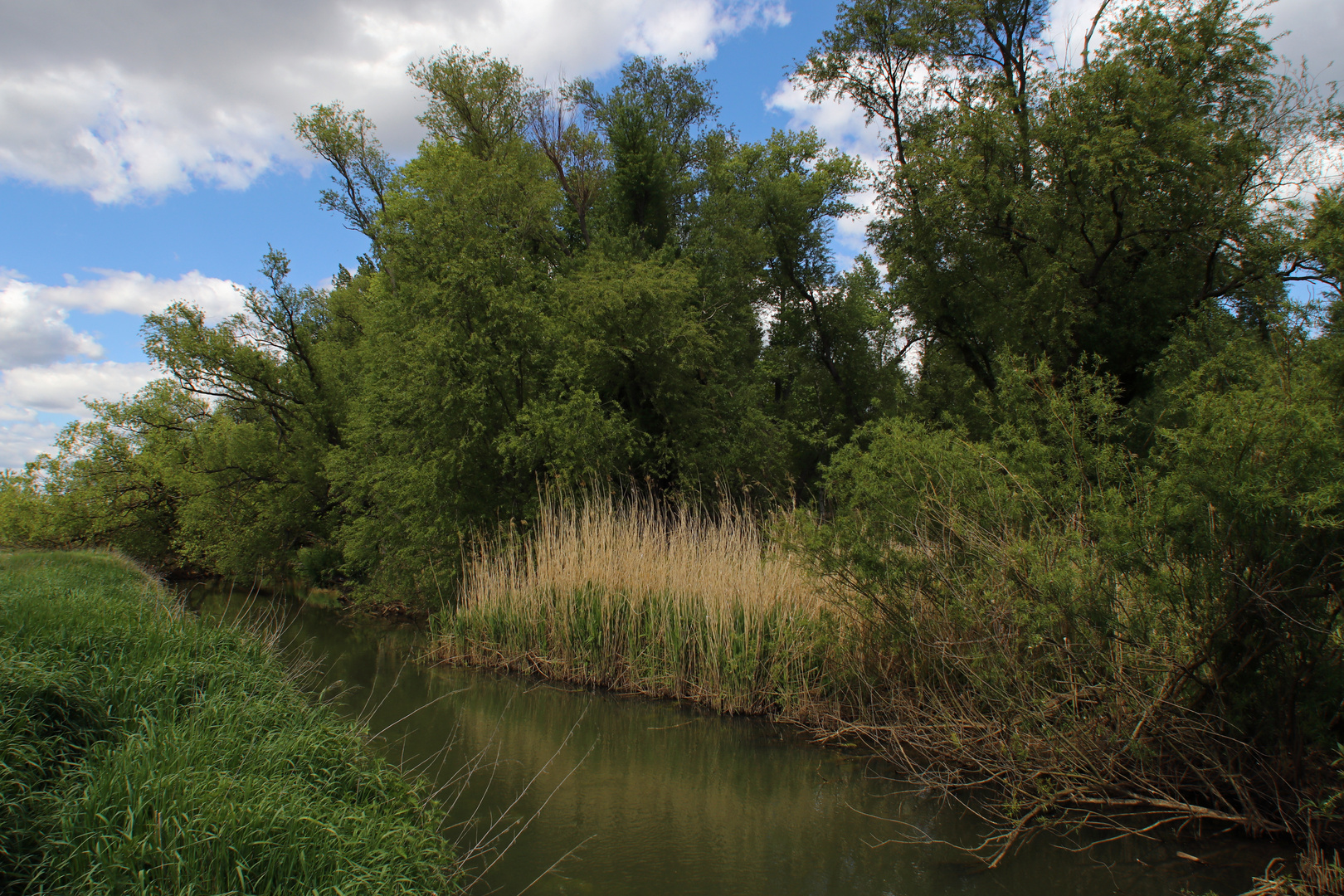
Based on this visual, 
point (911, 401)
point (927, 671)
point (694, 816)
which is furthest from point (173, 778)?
point (911, 401)

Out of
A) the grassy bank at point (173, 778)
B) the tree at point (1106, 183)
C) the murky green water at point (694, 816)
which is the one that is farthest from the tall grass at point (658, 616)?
the tree at point (1106, 183)

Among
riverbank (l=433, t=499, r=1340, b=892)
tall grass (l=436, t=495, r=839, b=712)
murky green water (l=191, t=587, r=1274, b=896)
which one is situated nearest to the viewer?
murky green water (l=191, t=587, r=1274, b=896)

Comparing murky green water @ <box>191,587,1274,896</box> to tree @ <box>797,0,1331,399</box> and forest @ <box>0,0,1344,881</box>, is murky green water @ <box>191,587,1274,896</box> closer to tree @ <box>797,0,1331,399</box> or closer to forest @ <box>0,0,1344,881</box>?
forest @ <box>0,0,1344,881</box>

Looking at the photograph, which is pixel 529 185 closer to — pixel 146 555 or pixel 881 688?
pixel 146 555

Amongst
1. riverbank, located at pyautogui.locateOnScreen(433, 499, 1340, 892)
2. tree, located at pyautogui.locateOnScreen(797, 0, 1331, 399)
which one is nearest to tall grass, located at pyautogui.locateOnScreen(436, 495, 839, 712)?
riverbank, located at pyautogui.locateOnScreen(433, 499, 1340, 892)

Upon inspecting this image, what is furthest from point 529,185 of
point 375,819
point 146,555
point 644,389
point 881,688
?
point 375,819

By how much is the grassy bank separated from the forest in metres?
3.80

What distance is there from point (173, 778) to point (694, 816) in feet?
11.6

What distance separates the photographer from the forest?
4.75 metres

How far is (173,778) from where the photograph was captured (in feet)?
11.5

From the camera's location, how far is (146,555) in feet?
65.4

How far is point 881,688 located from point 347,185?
2537 centimetres

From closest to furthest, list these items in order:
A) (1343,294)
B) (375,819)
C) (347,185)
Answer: (375,819), (1343,294), (347,185)

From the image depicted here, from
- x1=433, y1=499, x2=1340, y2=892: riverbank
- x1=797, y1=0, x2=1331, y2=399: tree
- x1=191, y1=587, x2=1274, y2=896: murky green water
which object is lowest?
x1=191, y1=587, x2=1274, y2=896: murky green water
